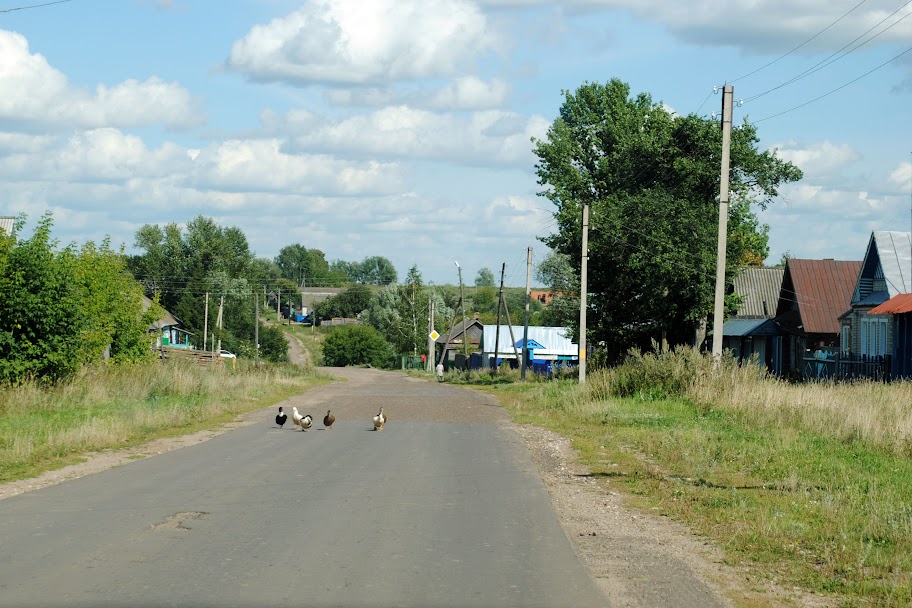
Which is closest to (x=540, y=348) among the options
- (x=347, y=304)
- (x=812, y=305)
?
(x=812, y=305)

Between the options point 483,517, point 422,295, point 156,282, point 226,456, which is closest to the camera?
point 483,517

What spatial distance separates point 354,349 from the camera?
356 feet

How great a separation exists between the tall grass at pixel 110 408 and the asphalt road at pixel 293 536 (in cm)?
177

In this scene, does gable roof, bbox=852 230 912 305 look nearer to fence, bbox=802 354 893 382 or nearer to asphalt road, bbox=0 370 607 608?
fence, bbox=802 354 893 382

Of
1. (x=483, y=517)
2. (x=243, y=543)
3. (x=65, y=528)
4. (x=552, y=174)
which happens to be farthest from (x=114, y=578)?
(x=552, y=174)

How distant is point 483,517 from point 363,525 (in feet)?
4.50

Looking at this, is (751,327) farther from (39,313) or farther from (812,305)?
(39,313)

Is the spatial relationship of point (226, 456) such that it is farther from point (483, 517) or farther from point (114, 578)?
point (114, 578)

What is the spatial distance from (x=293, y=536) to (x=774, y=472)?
7245 mm

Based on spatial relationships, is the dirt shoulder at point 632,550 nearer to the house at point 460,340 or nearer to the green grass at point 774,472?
the green grass at point 774,472

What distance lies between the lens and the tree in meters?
42.5

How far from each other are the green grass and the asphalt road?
171cm

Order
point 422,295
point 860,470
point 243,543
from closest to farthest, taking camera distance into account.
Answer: point 243,543 < point 860,470 < point 422,295

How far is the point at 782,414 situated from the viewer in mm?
19312
